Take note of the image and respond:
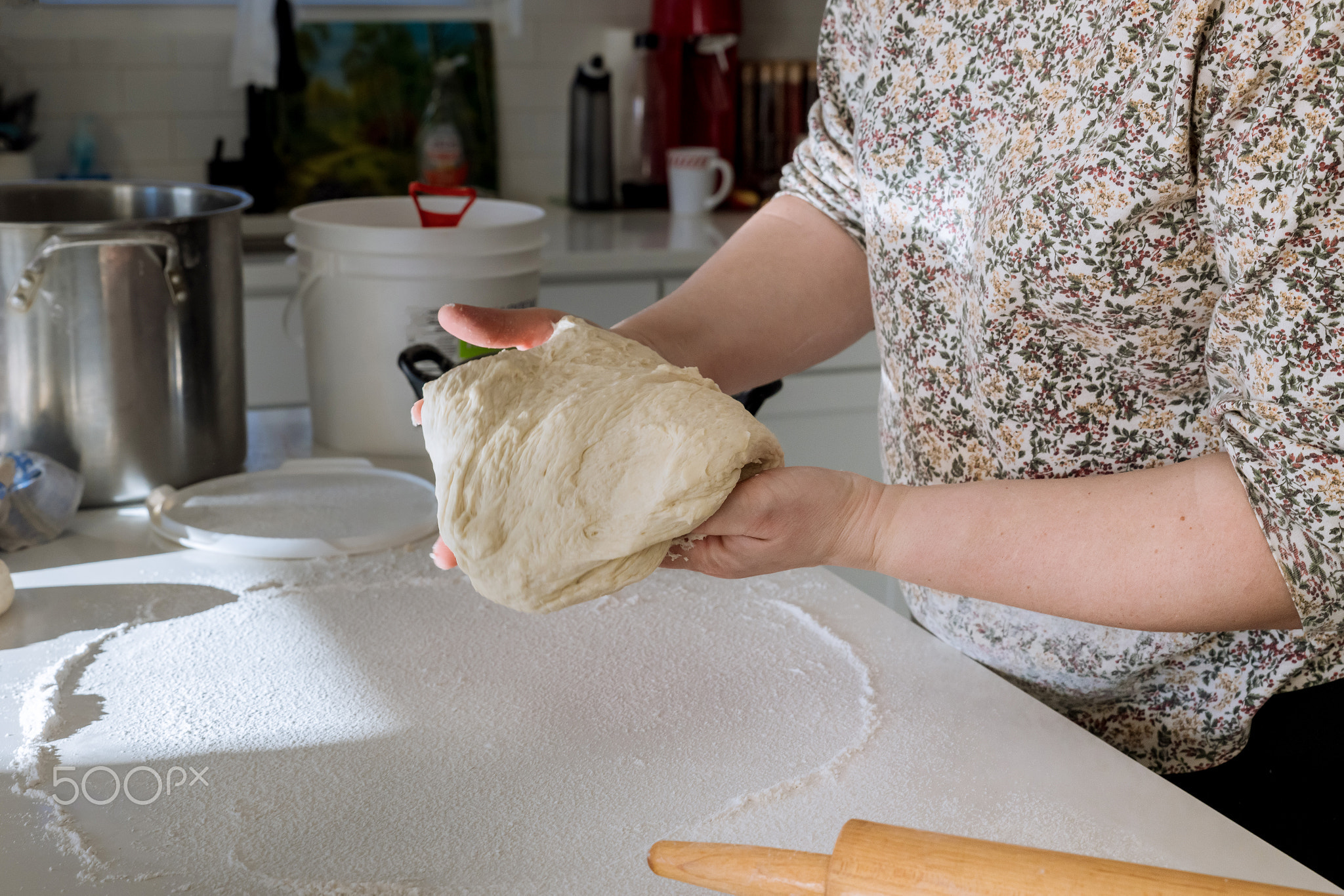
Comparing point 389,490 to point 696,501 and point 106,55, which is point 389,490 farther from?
point 106,55

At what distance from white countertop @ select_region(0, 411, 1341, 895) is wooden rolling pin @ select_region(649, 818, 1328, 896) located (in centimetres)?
11

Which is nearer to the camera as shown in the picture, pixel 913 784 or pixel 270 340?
pixel 913 784

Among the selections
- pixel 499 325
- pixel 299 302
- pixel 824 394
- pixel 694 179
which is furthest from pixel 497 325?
pixel 694 179

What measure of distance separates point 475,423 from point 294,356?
1.60 m

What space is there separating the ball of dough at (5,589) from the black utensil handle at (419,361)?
400mm

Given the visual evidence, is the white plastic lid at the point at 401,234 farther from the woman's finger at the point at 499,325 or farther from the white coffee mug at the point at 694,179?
the white coffee mug at the point at 694,179

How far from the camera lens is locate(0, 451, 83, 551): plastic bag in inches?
41.9

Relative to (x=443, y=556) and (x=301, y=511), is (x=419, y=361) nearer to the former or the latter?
(x=301, y=511)

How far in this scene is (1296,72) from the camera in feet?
2.14

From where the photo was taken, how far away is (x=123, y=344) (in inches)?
44.6

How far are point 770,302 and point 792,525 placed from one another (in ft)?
1.19

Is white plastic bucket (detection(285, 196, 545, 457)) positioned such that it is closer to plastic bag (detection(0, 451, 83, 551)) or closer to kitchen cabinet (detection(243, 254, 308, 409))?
plastic bag (detection(0, 451, 83, 551))

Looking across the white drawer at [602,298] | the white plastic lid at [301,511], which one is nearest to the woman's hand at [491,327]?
the white plastic lid at [301,511]

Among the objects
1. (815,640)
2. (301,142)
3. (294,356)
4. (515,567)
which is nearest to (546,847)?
(515,567)
